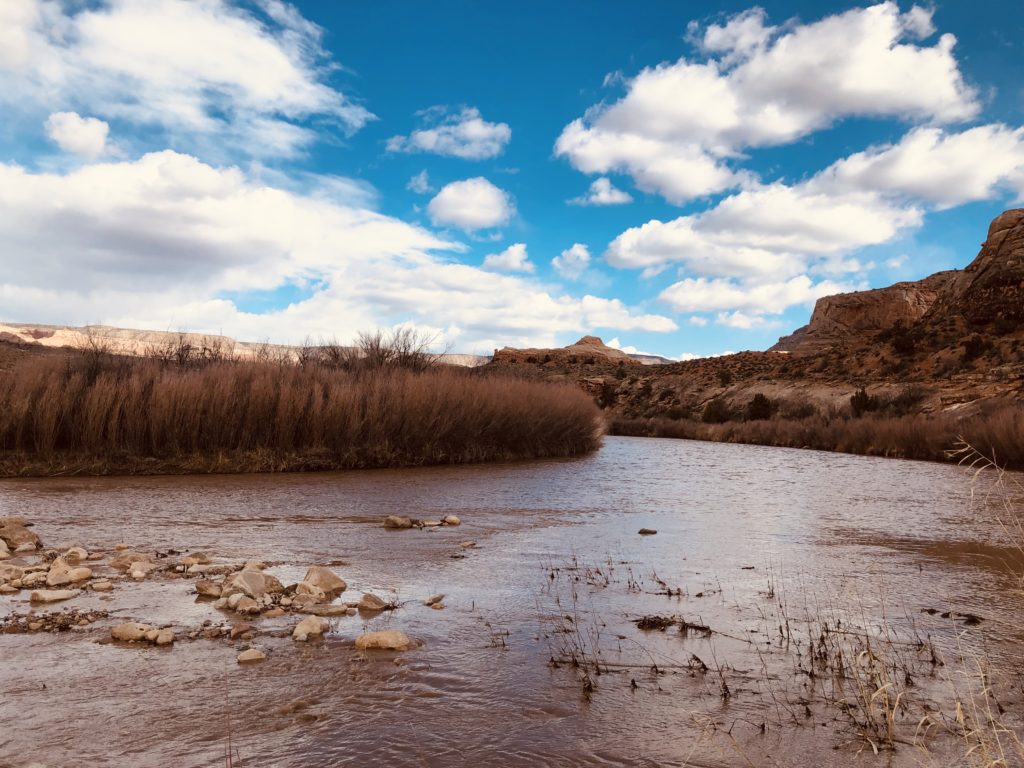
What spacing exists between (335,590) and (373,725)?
7.16 feet

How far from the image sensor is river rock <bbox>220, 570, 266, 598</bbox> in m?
4.86

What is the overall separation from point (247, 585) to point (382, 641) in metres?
1.43

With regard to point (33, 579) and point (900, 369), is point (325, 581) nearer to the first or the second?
point (33, 579)

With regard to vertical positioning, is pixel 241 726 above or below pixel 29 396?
below

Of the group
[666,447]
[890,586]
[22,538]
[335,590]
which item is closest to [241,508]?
[22,538]

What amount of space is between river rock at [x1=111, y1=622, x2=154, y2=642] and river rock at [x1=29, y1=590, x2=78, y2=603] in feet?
3.16

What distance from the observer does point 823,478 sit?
1431 centimetres

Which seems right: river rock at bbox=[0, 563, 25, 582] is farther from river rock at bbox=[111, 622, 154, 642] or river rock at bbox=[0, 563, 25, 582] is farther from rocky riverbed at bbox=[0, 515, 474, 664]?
river rock at bbox=[111, 622, 154, 642]

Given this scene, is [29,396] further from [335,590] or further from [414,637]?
[414,637]

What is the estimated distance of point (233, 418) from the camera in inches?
522

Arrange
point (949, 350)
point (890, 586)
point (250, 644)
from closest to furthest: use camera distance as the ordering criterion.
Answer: point (250, 644), point (890, 586), point (949, 350)

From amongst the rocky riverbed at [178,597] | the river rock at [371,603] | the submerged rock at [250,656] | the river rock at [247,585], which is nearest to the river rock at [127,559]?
the rocky riverbed at [178,597]

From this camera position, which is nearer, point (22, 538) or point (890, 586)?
point (890, 586)

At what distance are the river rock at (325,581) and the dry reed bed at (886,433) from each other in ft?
28.1
